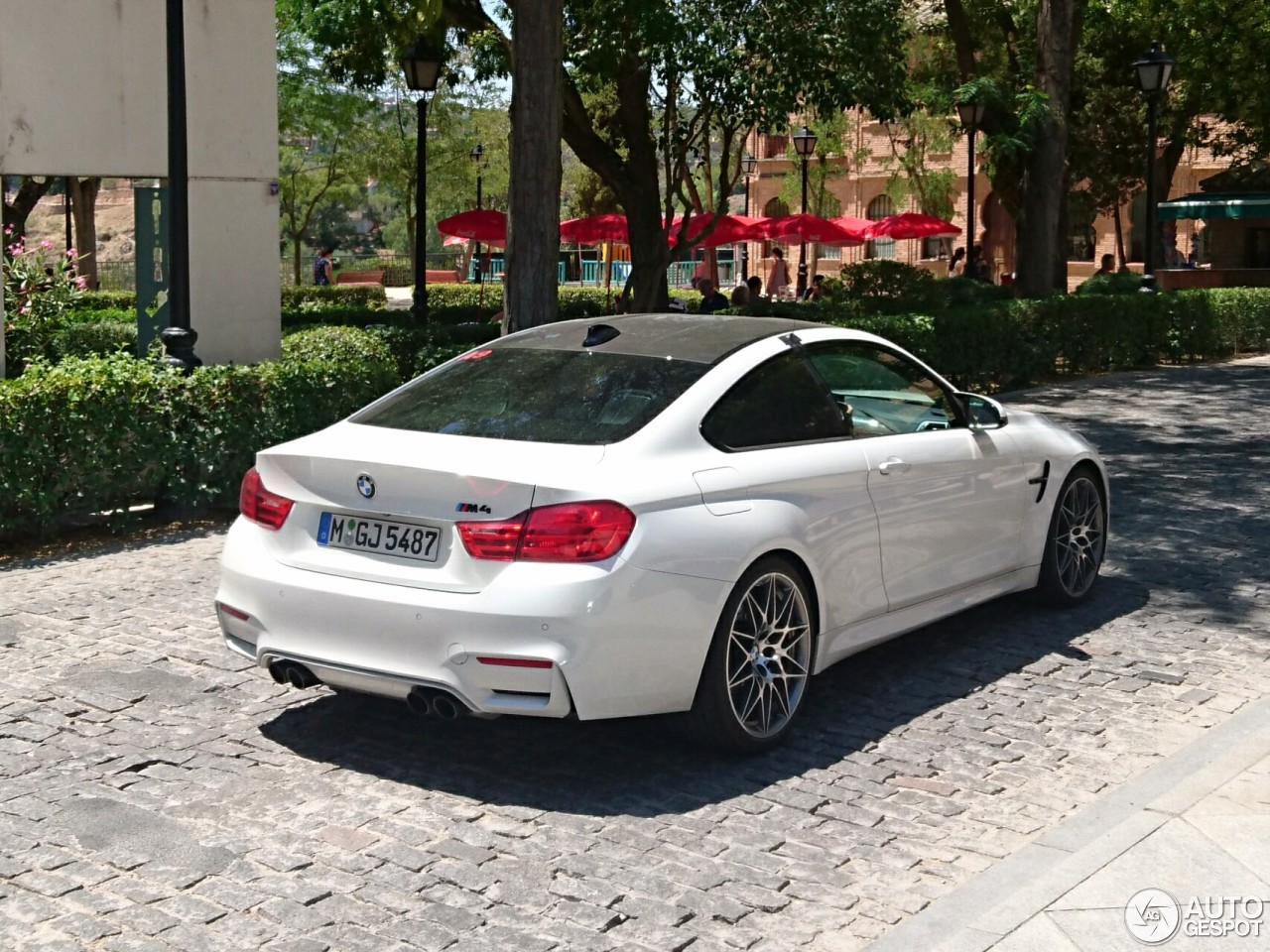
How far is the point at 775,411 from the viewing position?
6.15 metres

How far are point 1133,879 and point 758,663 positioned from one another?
1.55m

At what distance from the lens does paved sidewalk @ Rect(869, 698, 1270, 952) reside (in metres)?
4.29

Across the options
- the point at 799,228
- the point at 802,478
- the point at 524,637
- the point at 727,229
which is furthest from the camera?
the point at 799,228

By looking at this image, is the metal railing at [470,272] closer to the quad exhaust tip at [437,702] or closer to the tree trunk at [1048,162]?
the tree trunk at [1048,162]

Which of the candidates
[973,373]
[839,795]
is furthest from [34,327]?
[839,795]

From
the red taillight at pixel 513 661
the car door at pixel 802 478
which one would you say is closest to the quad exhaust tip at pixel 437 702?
the red taillight at pixel 513 661

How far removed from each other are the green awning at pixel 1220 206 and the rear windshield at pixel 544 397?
3865cm

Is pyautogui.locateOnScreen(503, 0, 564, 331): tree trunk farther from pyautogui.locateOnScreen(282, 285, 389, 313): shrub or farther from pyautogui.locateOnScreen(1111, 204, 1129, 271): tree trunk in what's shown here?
pyautogui.locateOnScreen(1111, 204, 1129, 271): tree trunk

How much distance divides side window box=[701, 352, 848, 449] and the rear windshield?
0.17 metres

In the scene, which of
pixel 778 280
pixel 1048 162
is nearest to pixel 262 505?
pixel 1048 162

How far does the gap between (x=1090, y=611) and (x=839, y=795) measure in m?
3.18

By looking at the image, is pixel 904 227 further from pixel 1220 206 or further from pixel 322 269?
pixel 322 269

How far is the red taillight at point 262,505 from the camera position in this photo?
5.71 meters

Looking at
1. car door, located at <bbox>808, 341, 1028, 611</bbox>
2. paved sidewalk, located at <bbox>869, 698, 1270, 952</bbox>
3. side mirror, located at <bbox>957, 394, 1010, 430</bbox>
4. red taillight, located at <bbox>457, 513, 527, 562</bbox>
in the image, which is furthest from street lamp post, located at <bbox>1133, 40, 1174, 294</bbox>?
red taillight, located at <bbox>457, 513, 527, 562</bbox>
